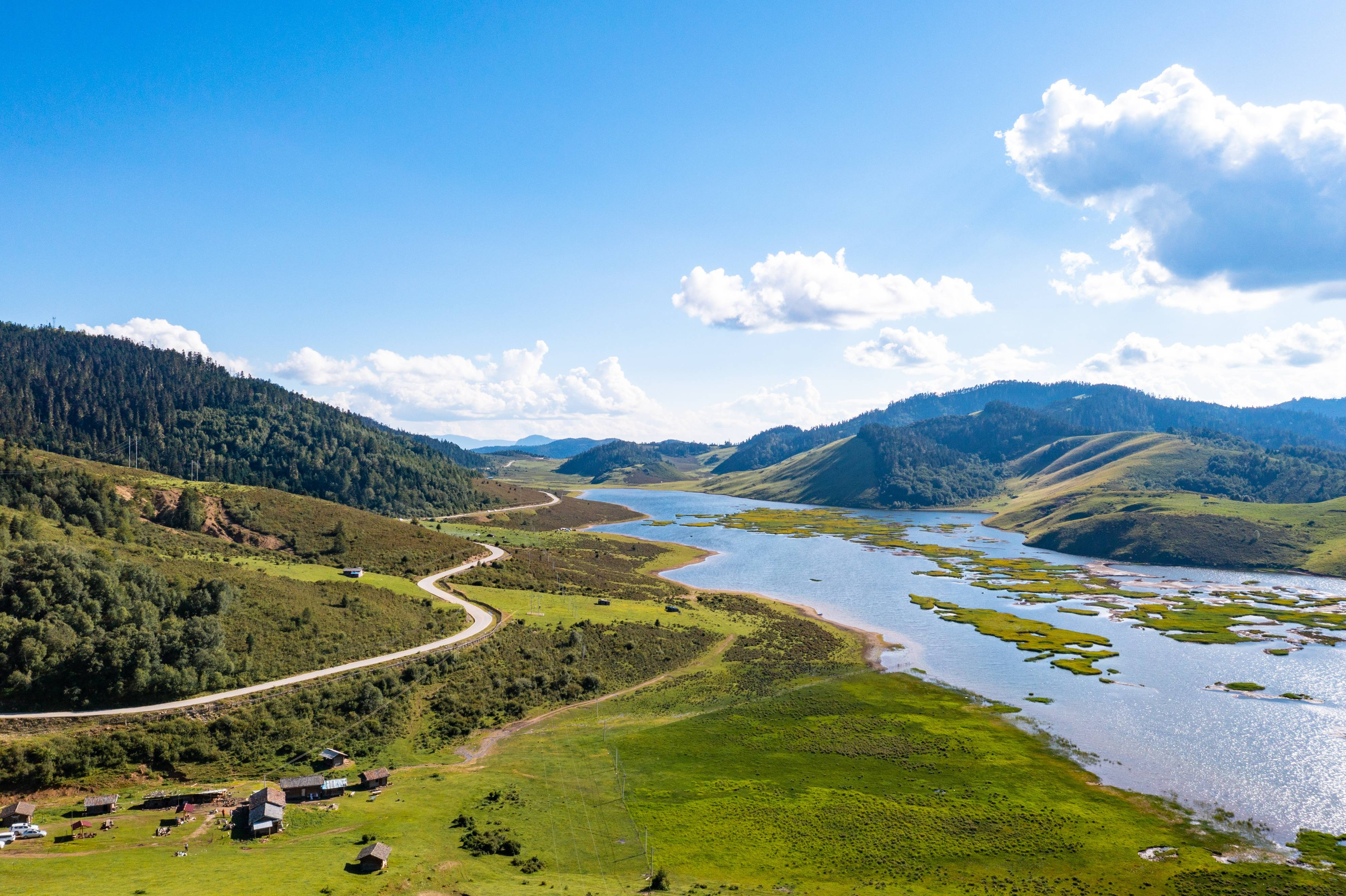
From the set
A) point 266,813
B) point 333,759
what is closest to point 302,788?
point 266,813

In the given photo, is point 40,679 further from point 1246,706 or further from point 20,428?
point 20,428

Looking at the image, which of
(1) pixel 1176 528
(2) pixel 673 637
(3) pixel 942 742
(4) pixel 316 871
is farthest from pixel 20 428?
(1) pixel 1176 528

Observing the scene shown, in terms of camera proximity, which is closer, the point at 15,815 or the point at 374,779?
the point at 15,815

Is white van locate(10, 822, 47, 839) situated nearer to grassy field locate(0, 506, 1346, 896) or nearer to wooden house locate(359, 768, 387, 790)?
grassy field locate(0, 506, 1346, 896)

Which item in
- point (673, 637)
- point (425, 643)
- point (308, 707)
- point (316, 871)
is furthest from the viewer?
point (673, 637)

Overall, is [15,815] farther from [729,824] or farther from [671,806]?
[729,824]

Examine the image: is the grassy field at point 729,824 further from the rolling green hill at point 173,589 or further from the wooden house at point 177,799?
the rolling green hill at point 173,589
